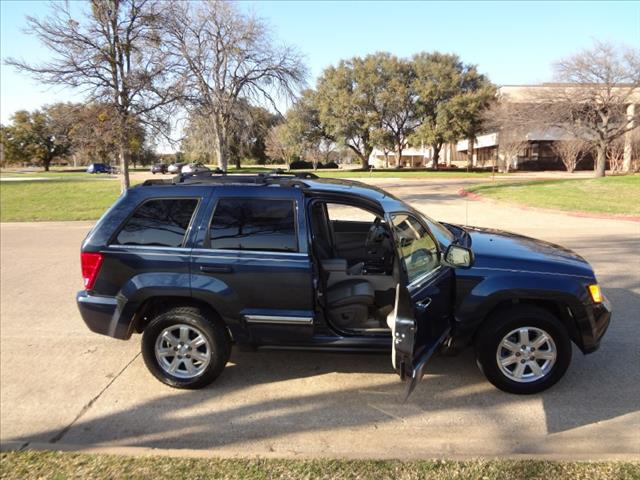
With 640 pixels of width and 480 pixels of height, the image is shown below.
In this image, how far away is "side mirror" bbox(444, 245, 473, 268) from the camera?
3600 mm

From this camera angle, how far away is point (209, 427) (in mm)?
3316

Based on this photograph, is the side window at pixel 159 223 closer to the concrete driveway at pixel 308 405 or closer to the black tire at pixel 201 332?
the black tire at pixel 201 332

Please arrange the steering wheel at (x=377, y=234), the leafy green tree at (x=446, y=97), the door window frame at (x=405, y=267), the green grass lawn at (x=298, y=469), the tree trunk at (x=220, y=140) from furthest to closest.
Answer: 1. the leafy green tree at (x=446, y=97)
2. the tree trunk at (x=220, y=140)
3. the steering wheel at (x=377, y=234)
4. the door window frame at (x=405, y=267)
5. the green grass lawn at (x=298, y=469)

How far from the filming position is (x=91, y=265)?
12.6 feet

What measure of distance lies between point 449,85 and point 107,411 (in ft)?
176

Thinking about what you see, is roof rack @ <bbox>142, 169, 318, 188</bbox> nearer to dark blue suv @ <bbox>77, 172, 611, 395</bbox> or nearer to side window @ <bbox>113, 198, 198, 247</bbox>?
dark blue suv @ <bbox>77, 172, 611, 395</bbox>

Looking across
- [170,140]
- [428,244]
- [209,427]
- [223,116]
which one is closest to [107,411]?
[209,427]

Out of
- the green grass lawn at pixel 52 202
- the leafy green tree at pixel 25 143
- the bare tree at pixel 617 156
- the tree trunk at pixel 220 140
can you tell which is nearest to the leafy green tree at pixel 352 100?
the bare tree at pixel 617 156

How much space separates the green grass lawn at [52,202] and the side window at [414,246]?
1465cm

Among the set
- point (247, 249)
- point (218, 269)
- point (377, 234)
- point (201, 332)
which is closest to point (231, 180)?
point (247, 249)

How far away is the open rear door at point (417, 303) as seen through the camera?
2885 millimetres

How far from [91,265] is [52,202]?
19901mm

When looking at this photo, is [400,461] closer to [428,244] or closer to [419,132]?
[428,244]

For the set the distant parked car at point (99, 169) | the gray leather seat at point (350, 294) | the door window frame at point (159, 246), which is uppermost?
the distant parked car at point (99, 169)
